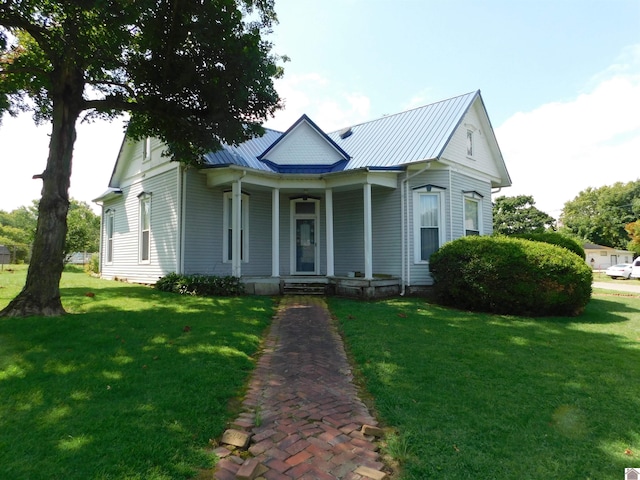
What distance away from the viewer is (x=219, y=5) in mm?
8016

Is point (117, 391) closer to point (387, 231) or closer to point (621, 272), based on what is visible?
point (387, 231)

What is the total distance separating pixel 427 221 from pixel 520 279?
160 inches

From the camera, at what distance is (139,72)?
930cm

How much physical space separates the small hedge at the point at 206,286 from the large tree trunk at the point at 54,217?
350cm

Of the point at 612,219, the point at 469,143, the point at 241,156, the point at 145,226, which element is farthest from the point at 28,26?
the point at 612,219

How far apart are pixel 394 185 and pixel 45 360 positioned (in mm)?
10327

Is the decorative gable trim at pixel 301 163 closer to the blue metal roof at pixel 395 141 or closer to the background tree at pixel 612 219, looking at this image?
the blue metal roof at pixel 395 141

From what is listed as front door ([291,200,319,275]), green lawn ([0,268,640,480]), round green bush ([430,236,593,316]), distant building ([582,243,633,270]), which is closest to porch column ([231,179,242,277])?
front door ([291,200,319,275])

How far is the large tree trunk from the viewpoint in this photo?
7156mm

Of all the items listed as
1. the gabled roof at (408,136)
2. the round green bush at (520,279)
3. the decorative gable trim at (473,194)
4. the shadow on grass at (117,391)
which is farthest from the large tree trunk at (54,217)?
the decorative gable trim at (473,194)

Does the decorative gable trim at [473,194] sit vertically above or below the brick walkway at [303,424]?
above

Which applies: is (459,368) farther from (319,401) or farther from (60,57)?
(60,57)

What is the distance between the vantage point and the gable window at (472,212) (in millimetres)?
13570

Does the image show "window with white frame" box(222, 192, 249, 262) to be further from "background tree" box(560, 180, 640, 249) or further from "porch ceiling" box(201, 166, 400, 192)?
"background tree" box(560, 180, 640, 249)
